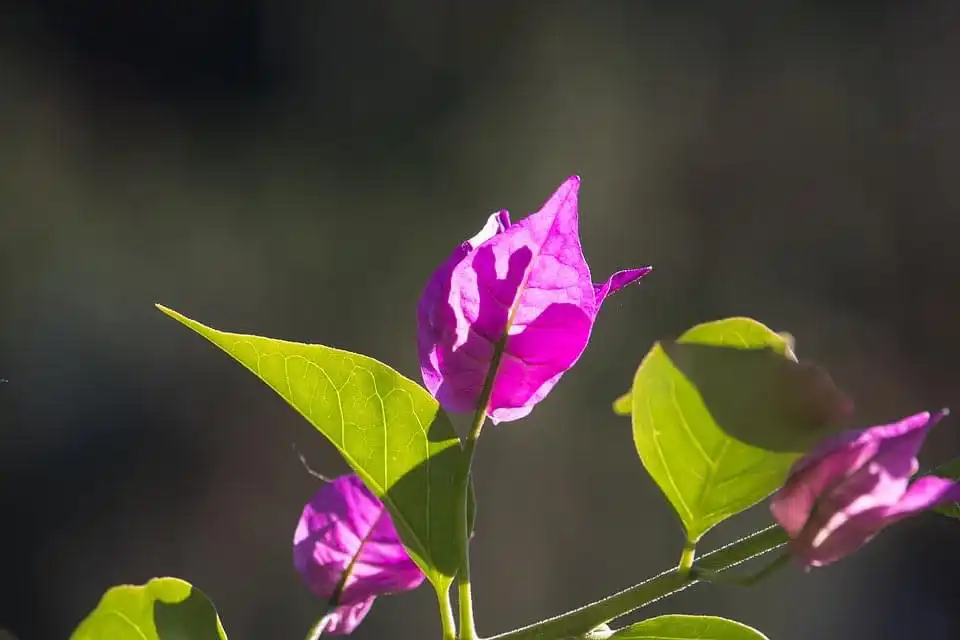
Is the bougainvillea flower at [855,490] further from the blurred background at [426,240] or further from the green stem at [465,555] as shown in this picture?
the blurred background at [426,240]

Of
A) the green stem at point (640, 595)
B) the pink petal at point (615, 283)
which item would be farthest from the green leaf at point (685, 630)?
the pink petal at point (615, 283)

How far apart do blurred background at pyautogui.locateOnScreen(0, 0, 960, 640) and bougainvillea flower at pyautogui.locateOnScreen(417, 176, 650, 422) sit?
2738 millimetres

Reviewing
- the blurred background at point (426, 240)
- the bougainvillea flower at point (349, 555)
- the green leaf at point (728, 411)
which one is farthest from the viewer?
the blurred background at point (426, 240)

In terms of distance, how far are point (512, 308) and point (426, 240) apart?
10.2 ft

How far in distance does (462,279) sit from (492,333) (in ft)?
0.08

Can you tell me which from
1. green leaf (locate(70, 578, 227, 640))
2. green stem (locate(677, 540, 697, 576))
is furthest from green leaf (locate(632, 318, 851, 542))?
green leaf (locate(70, 578, 227, 640))

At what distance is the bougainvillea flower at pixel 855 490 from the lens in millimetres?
354

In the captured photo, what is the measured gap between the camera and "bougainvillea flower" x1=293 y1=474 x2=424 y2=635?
20.5 inches

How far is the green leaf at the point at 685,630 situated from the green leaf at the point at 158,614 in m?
0.14

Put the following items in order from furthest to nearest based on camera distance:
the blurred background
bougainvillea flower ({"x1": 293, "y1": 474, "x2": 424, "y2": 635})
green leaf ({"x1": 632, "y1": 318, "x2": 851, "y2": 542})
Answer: the blurred background → bougainvillea flower ({"x1": 293, "y1": 474, "x2": 424, "y2": 635}) → green leaf ({"x1": 632, "y1": 318, "x2": 851, "y2": 542})

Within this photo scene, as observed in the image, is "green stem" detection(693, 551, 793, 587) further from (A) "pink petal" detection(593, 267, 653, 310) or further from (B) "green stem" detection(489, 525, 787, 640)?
(A) "pink petal" detection(593, 267, 653, 310)

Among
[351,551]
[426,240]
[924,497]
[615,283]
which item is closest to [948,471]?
[924,497]

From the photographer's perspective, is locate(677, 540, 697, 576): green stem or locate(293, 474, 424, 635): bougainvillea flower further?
locate(293, 474, 424, 635): bougainvillea flower

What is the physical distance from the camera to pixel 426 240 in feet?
11.6
